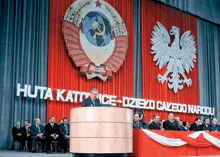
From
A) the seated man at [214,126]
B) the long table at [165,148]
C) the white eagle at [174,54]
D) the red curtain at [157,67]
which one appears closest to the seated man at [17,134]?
the long table at [165,148]

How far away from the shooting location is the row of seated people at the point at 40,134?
8906mm

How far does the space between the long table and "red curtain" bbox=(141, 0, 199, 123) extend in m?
5.42

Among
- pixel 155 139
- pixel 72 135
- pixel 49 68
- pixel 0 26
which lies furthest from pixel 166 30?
pixel 72 135

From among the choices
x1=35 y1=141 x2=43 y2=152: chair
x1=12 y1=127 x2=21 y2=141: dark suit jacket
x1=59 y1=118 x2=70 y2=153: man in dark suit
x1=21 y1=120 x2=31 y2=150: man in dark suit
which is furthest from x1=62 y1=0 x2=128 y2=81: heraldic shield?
x1=12 y1=127 x2=21 y2=141: dark suit jacket

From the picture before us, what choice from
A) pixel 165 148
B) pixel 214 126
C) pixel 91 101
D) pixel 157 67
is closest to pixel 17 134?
pixel 91 101

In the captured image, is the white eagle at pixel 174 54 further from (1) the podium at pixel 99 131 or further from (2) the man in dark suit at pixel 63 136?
(1) the podium at pixel 99 131

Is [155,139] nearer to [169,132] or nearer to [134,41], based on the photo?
[169,132]

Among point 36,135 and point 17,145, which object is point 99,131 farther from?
point 17,145

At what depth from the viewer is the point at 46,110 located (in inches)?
415

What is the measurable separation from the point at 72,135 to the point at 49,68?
599 centimetres

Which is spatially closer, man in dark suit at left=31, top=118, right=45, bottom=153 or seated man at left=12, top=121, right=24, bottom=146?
man in dark suit at left=31, top=118, right=45, bottom=153

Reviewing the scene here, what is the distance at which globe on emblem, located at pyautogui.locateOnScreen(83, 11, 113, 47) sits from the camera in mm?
11852

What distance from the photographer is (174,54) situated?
1466cm

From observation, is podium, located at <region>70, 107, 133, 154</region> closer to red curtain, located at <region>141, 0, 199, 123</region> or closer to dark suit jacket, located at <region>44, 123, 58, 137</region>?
dark suit jacket, located at <region>44, 123, 58, 137</region>
